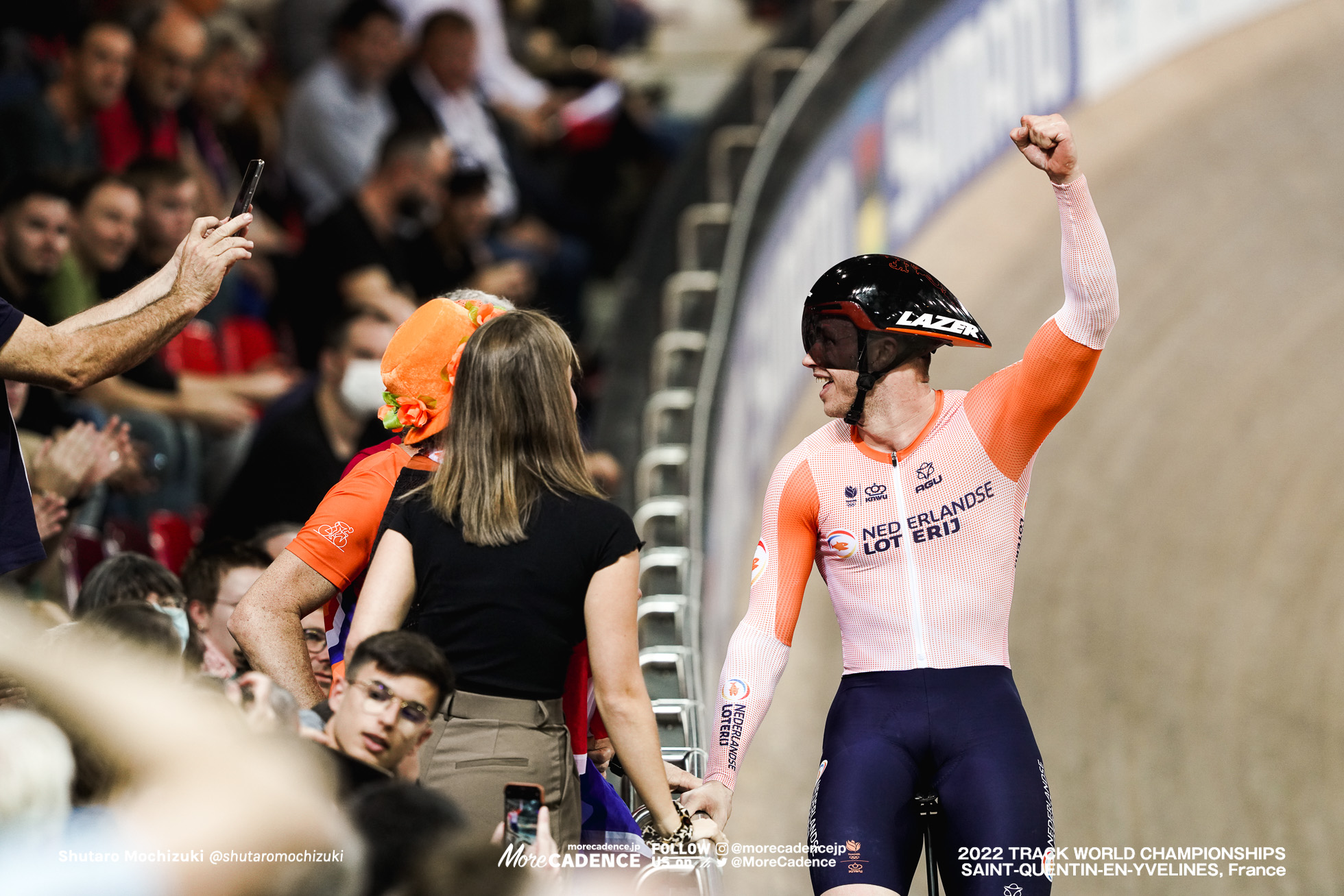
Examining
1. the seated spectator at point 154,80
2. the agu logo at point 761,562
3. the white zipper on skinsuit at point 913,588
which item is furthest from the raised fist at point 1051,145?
the seated spectator at point 154,80

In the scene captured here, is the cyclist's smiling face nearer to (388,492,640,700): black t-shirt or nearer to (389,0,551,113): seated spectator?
(388,492,640,700): black t-shirt

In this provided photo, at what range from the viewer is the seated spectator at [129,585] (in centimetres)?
373

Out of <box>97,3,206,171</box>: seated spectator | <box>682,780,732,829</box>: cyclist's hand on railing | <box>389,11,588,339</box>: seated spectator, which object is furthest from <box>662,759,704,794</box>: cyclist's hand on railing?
<box>389,11,588,339</box>: seated spectator

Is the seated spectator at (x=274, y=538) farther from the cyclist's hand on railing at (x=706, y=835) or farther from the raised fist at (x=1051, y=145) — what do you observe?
the raised fist at (x=1051, y=145)

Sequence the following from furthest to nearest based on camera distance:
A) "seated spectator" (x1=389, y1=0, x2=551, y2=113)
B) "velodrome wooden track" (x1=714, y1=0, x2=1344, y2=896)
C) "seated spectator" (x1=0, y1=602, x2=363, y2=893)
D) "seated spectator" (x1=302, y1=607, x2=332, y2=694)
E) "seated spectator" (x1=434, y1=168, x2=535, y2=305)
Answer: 1. "seated spectator" (x1=389, y1=0, x2=551, y2=113)
2. "seated spectator" (x1=434, y1=168, x2=535, y2=305)
3. "velodrome wooden track" (x1=714, y1=0, x2=1344, y2=896)
4. "seated spectator" (x1=302, y1=607, x2=332, y2=694)
5. "seated spectator" (x1=0, y1=602, x2=363, y2=893)

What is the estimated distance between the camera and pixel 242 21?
8336 mm

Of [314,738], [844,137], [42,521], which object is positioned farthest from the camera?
[844,137]

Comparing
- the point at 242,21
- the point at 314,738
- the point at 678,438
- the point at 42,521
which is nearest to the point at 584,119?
the point at 242,21

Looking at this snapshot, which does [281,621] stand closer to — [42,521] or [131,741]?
[131,741]

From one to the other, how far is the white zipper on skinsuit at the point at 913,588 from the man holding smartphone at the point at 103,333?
1580mm

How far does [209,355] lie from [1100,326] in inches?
192

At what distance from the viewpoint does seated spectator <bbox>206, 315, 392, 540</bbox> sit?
5.43 m

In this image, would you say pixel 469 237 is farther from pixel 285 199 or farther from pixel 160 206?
pixel 160 206

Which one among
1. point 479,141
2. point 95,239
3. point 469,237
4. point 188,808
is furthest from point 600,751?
point 479,141
